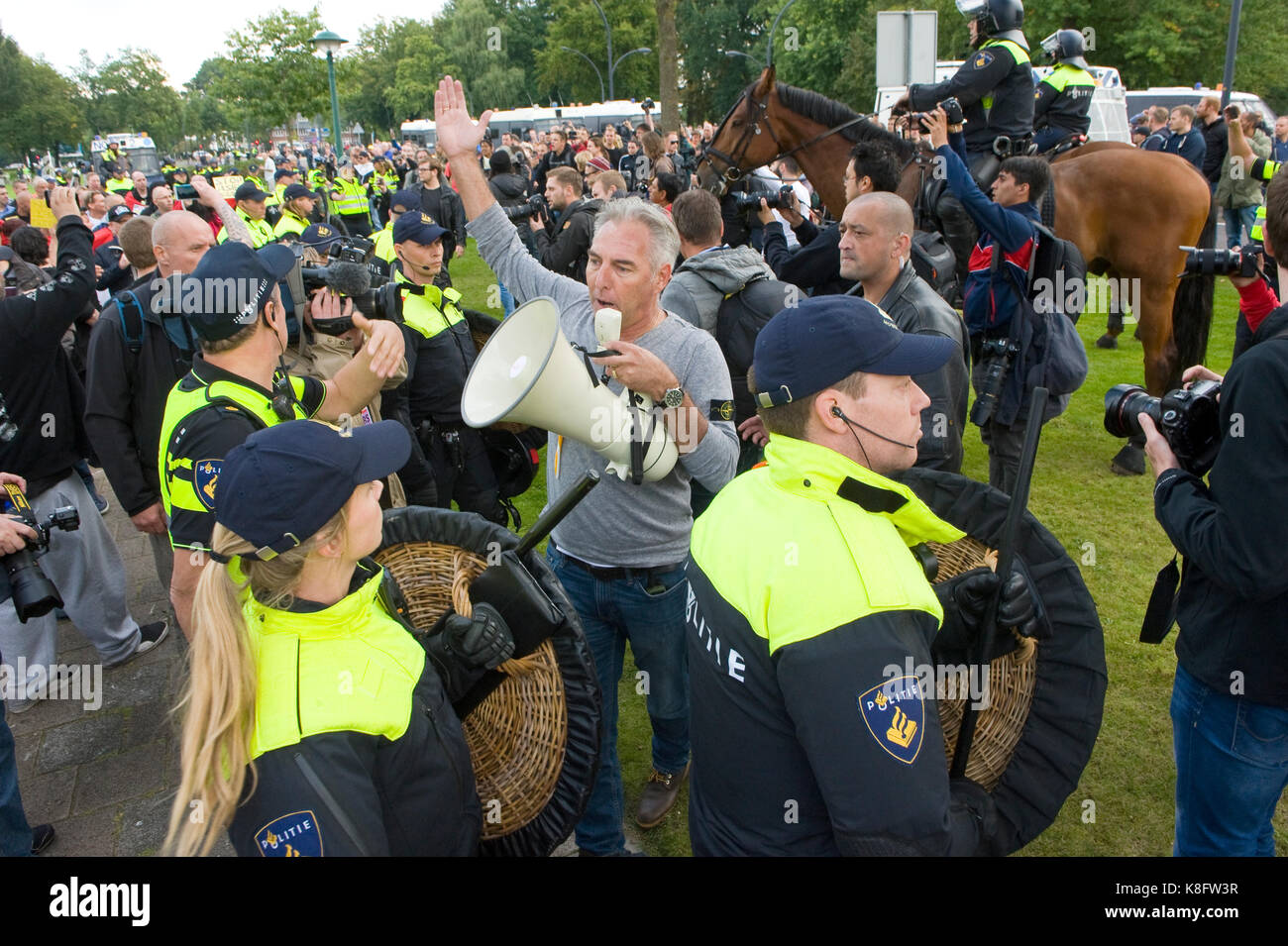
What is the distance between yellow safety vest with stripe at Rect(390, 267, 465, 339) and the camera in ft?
15.5

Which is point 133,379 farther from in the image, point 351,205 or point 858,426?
point 351,205

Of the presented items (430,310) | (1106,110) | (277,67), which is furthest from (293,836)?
(277,67)

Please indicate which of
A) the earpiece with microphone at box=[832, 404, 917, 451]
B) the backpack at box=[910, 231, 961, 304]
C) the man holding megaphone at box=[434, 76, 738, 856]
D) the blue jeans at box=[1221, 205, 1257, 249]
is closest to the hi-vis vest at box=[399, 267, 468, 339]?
the man holding megaphone at box=[434, 76, 738, 856]

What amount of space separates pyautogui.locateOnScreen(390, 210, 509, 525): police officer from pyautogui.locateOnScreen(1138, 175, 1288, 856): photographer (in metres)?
3.41

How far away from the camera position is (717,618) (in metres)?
1.83

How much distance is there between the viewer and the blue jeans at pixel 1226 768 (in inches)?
90.7

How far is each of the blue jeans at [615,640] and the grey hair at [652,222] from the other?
3.79ft

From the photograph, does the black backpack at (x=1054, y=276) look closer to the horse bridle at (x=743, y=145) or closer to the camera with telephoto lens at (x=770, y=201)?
the camera with telephoto lens at (x=770, y=201)

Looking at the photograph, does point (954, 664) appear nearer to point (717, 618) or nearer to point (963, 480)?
point (963, 480)

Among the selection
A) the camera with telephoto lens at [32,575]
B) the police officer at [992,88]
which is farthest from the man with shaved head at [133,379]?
the police officer at [992,88]

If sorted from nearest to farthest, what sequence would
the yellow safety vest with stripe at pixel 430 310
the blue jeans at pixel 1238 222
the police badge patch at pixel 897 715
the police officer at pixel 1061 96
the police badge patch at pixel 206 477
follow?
1. the police badge patch at pixel 897 715
2. the police badge patch at pixel 206 477
3. the yellow safety vest with stripe at pixel 430 310
4. the police officer at pixel 1061 96
5. the blue jeans at pixel 1238 222

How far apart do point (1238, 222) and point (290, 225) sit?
13.5 metres

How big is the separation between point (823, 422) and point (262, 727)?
4.26 feet

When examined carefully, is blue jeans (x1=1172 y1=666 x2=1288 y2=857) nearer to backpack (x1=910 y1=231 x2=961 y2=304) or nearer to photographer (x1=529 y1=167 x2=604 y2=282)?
backpack (x1=910 y1=231 x2=961 y2=304)
